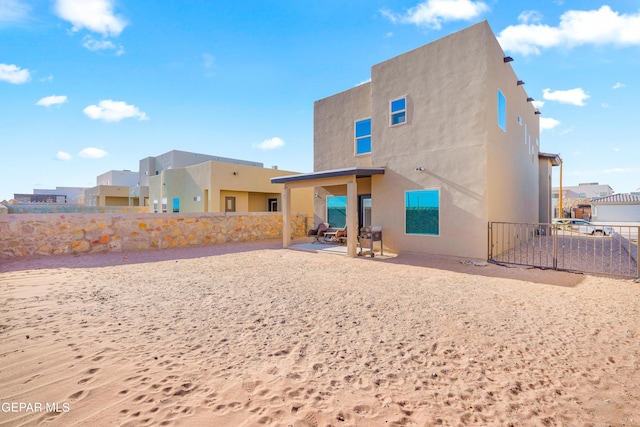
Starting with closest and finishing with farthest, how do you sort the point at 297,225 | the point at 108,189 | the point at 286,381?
the point at 286,381 < the point at 297,225 < the point at 108,189

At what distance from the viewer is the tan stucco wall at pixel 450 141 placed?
9.02 m

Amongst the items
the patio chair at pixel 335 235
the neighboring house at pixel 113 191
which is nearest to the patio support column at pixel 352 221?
the patio chair at pixel 335 235

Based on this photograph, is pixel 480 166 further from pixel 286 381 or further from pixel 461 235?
pixel 286 381

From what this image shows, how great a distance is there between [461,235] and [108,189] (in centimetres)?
4048

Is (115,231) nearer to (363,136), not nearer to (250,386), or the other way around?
(363,136)

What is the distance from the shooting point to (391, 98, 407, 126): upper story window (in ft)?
35.3

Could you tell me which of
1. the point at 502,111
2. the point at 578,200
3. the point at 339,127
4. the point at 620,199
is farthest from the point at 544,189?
the point at 578,200

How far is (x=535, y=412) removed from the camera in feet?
7.97

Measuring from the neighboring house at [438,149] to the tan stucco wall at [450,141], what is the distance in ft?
0.10

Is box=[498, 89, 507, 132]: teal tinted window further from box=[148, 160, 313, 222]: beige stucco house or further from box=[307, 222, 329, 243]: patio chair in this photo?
box=[148, 160, 313, 222]: beige stucco house

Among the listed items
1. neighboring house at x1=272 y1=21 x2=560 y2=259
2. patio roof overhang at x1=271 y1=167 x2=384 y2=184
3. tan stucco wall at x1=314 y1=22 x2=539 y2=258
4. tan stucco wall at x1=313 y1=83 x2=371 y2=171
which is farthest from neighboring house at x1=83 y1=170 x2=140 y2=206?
tan stucco wall at x1=314 y1=22 x2=539 y2=258

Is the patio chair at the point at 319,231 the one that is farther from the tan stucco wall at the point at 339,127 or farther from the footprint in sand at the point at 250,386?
the footprint in sand at the point at 250,386

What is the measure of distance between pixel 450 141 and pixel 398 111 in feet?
7.91

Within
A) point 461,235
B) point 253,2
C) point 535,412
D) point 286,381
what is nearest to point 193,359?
point 286,381
